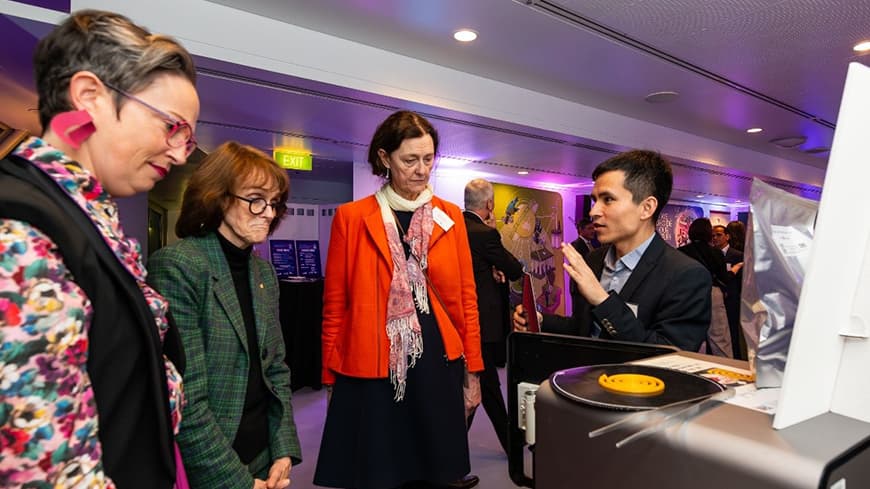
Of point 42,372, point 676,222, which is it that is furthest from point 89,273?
point 676,222

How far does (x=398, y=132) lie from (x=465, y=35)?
1.75 meters

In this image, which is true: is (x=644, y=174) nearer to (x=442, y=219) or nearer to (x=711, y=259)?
(x=442, y=219)

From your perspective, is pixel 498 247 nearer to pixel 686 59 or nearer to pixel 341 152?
pixel 686 59

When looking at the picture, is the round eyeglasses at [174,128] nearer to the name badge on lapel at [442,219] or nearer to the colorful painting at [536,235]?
the name badge on lapel at [442,219]

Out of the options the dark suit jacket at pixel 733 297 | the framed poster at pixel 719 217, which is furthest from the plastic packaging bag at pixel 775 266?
the framed poster at pixel 719 217

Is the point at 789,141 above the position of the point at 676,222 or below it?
above

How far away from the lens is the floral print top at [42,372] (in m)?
0.50

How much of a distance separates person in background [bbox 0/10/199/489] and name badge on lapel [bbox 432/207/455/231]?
1.10m

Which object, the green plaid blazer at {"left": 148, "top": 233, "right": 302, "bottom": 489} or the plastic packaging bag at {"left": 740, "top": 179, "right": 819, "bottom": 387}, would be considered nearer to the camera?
the plastic packaging bag at {"left": 740, "top": 179, "right": 819, "bottom": 387}

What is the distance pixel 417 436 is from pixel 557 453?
127 cm

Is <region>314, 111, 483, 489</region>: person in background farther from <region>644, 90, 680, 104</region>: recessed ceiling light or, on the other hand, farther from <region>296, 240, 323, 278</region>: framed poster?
<region>296, 240, 323, 278</region>: framed poster

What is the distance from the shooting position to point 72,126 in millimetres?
660

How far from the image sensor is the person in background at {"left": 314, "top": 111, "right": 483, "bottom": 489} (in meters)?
1.68

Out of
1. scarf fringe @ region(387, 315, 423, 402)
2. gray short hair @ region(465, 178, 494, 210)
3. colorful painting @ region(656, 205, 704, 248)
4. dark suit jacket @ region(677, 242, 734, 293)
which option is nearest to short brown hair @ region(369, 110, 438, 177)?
scarf fringe @ region(387, 315, 423, 402)
